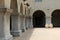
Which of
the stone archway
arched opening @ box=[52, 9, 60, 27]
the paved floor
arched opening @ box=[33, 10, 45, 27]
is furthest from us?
arched opening @ box=[33, 10, 45, 27]

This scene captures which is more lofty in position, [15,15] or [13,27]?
[15,15]

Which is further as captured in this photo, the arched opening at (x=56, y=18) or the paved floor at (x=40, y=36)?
the arched opening at (x=56, y=18)

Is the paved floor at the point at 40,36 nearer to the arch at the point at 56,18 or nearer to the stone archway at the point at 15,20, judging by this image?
the stone archway at the point at 15,20

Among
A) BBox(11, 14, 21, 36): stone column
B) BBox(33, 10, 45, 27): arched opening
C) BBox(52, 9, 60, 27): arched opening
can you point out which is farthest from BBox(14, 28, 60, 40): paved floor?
BBox(33, 10, 45, 27): arched opening

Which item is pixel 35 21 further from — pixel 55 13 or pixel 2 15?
pixel 2 15

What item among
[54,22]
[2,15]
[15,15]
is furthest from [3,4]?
[54,22]

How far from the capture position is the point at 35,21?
137ft

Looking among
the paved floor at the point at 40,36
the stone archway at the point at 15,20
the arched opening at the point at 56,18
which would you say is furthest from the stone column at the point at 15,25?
the arched opening at the point at 56,18

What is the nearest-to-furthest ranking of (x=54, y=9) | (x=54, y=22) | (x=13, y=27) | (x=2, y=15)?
(x=2, y=15), (x=13, y=27), (x=54, y=9), (x=54, y=22)

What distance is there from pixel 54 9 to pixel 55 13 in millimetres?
3524

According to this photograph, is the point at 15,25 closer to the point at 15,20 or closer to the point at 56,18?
the point at 15,20

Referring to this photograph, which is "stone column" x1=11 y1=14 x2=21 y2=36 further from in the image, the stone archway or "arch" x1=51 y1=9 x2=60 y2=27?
"arch" x1=51 y1=9 x2=60 y2=27

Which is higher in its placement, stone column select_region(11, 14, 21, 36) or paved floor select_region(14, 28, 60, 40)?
stone column select_region(11, 14, 21, 36)

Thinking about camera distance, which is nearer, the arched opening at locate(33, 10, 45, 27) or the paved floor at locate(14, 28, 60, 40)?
the paved floor at locate(14, 28, 60, 40)
